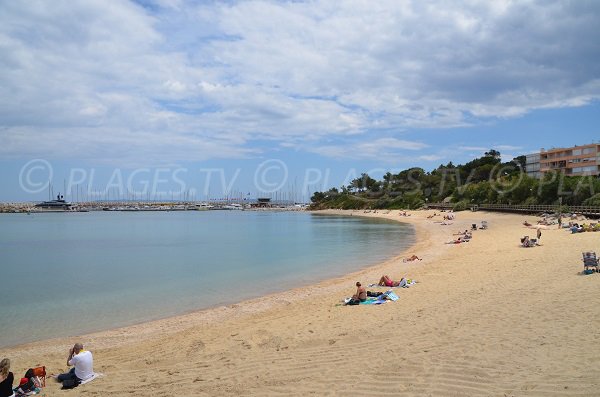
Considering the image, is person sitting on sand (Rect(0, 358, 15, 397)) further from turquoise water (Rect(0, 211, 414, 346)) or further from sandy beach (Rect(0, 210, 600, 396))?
turquoise water (Rect(0, 211, 414, 346))

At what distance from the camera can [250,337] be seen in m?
10.2

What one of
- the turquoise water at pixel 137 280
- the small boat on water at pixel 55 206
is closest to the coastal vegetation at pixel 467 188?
the turquoise water at pixel 137 280

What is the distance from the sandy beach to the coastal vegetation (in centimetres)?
4008

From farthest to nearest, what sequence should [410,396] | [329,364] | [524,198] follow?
[524,198] → [329,364] → [410,396]

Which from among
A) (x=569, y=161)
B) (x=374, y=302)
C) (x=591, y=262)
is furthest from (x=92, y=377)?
(x=569, y=161)

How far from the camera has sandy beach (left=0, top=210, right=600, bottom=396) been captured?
621 centimetres

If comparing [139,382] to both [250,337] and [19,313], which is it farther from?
[19,313]

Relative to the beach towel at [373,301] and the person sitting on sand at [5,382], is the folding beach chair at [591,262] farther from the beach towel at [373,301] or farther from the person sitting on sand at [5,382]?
the person sitting on sand at [5,382]

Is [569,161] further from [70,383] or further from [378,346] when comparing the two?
[70,383]

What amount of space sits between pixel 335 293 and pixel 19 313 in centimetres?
1142

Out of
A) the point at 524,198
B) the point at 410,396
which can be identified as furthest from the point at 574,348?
the point at 524,198

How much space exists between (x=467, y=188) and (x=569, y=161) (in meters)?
21.5

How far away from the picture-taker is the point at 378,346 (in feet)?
26.8

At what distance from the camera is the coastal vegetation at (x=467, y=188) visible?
5138 cm
